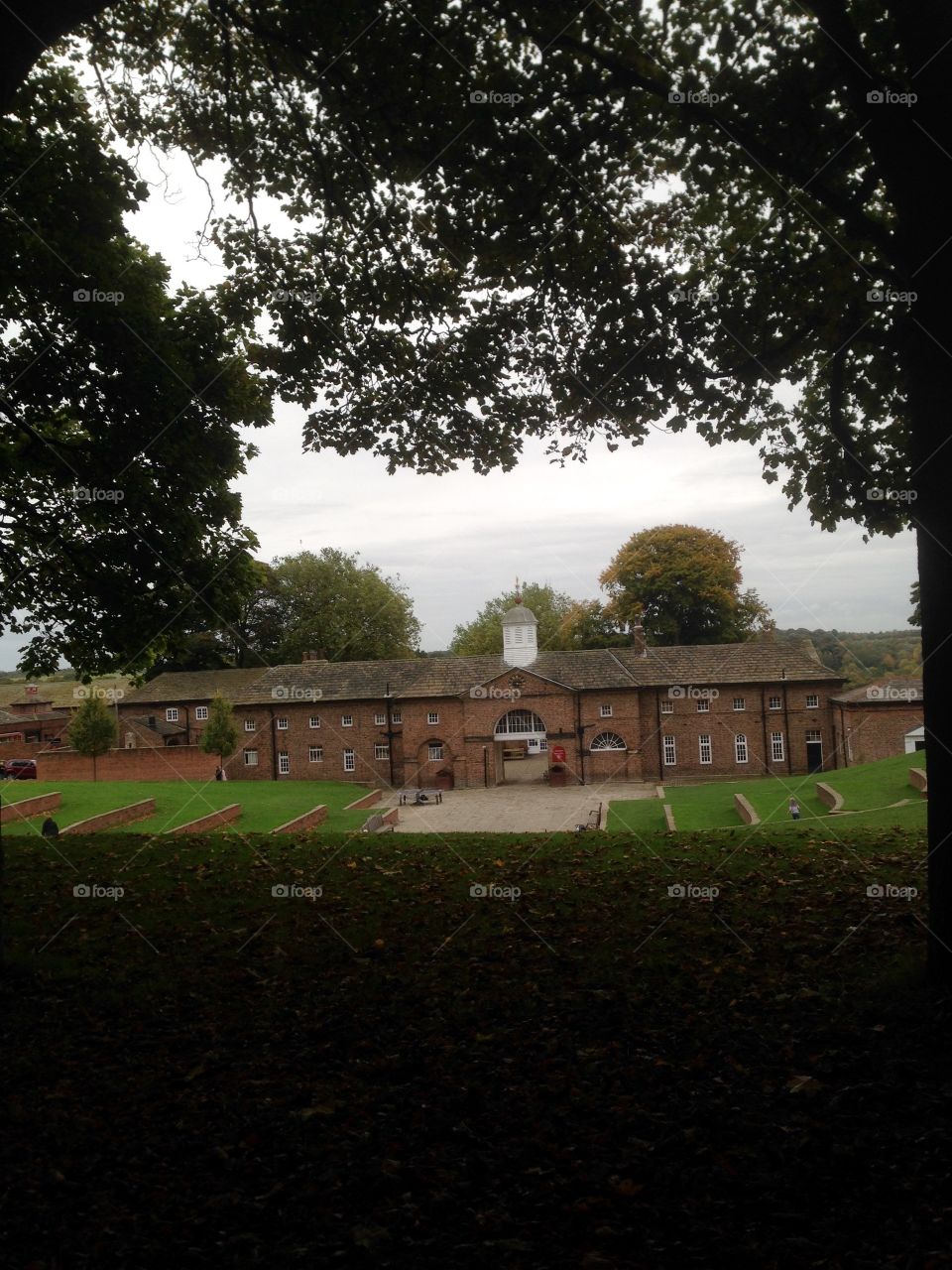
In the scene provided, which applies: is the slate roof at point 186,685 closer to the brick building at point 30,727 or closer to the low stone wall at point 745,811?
the brick building at point 30,727

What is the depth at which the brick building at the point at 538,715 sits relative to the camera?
4094cm

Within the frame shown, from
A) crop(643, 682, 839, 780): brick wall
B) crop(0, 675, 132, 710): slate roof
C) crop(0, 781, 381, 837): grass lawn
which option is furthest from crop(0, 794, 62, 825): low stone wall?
crop(0, 675, 132, 710): slate roof

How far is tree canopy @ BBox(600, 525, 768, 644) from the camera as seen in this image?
24.5 m

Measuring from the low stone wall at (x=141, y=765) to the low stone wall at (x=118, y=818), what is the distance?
1047 cm

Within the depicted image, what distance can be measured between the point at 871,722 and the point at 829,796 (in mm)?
13573

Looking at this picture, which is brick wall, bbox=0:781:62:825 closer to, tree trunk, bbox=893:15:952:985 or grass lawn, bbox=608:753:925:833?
grass lawn, bbox=608:753:925:833

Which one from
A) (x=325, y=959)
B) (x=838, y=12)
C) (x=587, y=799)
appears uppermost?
(x=838, y=12)

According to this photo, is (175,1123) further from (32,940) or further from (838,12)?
(838,12)

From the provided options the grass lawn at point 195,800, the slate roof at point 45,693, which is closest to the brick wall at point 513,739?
the grass lawn at point 195,800

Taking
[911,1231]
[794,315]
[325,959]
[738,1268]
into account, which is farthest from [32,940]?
[794,315]

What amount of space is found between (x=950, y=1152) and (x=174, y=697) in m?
50.5

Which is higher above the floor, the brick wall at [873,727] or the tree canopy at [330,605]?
the tree canopy at [330,605]

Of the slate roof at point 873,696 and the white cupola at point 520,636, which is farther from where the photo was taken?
the white cupola at point 520,636

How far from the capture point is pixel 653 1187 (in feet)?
12.2
